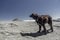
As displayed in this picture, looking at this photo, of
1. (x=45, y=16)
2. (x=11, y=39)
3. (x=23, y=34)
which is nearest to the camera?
(x=11, y=39)

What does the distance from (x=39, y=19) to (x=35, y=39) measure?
170 cm

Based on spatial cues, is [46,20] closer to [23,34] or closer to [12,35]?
[23,34]

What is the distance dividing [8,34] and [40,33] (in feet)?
7.32

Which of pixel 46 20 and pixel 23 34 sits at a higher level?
pixel 46 20

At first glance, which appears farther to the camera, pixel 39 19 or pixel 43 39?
pixel 39 19

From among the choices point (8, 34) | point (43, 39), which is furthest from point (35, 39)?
point (8, 34)

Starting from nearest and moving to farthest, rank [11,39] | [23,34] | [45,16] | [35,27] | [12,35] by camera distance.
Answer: [11,39]
[12,35]
[23,34]
[45,16]
[35,27]

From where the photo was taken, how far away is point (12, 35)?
8.29m

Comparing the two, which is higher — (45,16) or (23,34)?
(45,16)

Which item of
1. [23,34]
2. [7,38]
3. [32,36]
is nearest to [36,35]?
[32,36]

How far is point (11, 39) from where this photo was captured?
755 cm

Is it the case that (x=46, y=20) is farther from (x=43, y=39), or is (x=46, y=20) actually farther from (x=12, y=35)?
(x=12, y=35)

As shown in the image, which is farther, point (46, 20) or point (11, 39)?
point (46, 20)

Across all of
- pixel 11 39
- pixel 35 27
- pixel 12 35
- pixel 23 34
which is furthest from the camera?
pixel 35 27
